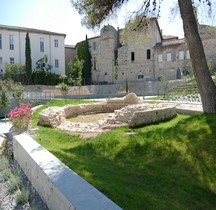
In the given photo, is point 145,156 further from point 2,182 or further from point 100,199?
point 100,199

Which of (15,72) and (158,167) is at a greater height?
(15,72)

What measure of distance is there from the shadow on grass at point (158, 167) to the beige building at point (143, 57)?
27.5 metres

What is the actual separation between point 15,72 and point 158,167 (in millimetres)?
39940

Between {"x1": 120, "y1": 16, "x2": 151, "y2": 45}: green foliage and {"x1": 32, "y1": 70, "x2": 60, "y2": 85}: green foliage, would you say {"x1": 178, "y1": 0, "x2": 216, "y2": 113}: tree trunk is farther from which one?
{"x1": 32, "y1": 70, "x2": 60, "y2": 85}: green foliage

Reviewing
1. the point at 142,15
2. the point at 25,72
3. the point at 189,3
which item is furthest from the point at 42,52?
the point at 189,3

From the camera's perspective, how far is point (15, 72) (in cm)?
4194

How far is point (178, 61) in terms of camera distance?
131ft

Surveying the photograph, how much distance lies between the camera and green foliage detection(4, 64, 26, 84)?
41312 mm

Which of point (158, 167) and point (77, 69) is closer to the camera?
point (158, 167)

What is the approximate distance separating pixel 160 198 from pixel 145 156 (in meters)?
2.66

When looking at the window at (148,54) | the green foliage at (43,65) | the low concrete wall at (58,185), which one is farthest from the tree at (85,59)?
the low concrete wall at (58,185)

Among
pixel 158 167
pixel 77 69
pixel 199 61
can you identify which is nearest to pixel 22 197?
pixel 158 167

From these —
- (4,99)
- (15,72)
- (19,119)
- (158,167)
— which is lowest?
(158,167)

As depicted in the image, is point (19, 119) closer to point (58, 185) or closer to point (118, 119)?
point (118, 119)
